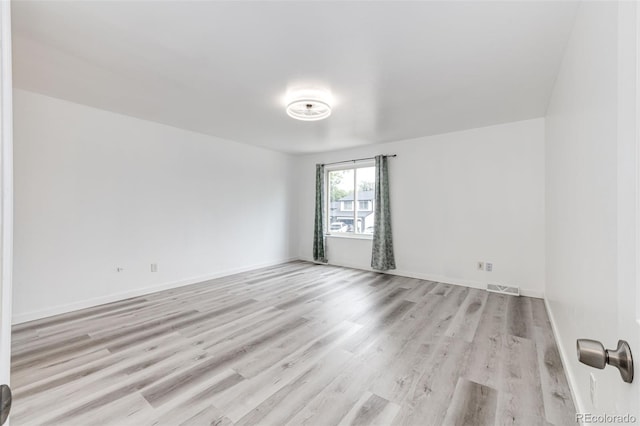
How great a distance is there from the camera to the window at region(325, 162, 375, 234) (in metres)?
5.56

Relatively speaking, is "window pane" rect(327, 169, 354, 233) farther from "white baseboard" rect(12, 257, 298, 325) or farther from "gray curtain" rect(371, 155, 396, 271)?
"white baseboard" rect(12, 257, 298, 325)

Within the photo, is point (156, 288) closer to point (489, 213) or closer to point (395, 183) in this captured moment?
point (395, 183)

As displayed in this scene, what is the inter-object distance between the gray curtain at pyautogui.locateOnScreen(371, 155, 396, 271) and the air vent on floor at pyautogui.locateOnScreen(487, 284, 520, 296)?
4.98 feet

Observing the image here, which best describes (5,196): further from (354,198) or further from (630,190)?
(354,198)

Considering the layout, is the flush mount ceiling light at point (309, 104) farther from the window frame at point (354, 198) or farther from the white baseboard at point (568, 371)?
the white baseboard at point (568, 371)

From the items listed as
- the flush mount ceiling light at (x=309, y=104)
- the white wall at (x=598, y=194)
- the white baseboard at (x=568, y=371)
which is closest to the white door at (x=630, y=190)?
the white wall at (x=598, y=194)

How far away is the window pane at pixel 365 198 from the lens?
5.52m

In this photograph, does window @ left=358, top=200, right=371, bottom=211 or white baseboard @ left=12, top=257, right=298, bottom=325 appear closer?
white baseboard @ left=12, top=257, right=298, bottom=325

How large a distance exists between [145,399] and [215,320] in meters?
1.21

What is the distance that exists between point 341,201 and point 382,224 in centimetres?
125

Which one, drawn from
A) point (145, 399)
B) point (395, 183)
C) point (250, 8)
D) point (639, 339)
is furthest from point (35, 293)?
point (395, 183)

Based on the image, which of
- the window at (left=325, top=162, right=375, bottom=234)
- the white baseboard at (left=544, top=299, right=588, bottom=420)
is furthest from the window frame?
the white baseboard at (left=544, top=299, right=588, bottom=420)

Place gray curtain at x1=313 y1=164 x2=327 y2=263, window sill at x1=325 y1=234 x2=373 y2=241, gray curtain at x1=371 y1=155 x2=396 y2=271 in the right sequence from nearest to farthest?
gray curtain at x1=371 y1=155 x2=396 y2=271, window sill at x1=325 y1=234 x2=373 y2=241, gray curtain at x1=313 y1=164 x2=327 y2=263

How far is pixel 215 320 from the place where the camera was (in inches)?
115
